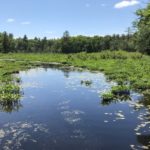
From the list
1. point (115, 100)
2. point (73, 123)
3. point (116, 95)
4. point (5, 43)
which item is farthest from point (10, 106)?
point (5, 43)

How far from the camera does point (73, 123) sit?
18.2m

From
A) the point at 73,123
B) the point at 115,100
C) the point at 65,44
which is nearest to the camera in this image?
the point at 73,123

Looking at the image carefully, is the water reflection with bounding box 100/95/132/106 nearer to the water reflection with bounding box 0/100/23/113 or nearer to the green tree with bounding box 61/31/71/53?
the water reflection with bounding box 0/100/23/113

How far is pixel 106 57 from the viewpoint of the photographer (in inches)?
3054

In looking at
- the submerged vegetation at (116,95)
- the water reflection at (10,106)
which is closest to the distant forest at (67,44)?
the submerged vegetation at (116,95)

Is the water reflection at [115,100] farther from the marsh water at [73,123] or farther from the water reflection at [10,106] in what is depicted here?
the water reflection at [10,106]

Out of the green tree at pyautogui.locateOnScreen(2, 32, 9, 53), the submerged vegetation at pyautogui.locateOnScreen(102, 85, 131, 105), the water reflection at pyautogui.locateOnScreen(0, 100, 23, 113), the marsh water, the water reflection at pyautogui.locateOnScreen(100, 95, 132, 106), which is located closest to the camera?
the marsh water

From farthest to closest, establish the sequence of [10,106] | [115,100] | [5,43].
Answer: [5,43] < [115,100] < [10,106]

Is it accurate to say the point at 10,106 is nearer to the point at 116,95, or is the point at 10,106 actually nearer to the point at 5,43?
the point at 116,95

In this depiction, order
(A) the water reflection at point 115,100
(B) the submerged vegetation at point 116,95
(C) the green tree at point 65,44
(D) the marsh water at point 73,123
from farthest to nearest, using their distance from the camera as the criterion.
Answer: (C) the green tree at point 65,44 < (B) the submerged vegetation at point 116,95 < (A) the water reflection at point 115,100 < (D) the marsh water at point 73,123

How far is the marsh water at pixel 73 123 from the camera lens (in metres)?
14.8

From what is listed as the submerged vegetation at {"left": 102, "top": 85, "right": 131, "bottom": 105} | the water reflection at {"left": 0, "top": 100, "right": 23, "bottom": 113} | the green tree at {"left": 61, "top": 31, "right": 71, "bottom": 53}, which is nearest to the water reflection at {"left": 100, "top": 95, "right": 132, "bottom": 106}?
the submerged vegetation at {"left": 102, "top": 85, "right": 131, "bottom": 105}

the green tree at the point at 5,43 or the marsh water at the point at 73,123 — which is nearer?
the marsh water at the point at 73,123

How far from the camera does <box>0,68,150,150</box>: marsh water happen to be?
14781 mm
